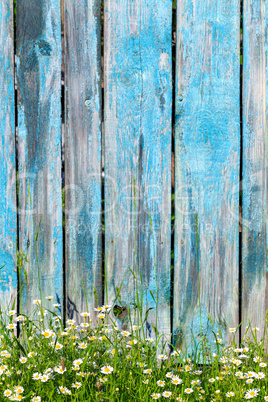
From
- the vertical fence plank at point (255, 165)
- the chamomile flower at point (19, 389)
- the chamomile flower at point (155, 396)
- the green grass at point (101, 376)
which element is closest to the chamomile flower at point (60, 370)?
the green grass at point (101, 376)

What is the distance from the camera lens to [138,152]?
1.94 meters

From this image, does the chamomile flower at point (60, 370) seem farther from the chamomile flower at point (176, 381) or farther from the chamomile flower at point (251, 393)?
the chamomile flower at point (251, 393)

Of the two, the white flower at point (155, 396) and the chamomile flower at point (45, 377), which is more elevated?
the chamomile flower at point (45, 377)

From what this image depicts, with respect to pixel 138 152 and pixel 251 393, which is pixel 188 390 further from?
pixel 138 152

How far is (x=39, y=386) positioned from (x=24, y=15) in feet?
5.06

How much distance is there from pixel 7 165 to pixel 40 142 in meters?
0.18

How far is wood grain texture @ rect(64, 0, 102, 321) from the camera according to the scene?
191 cm

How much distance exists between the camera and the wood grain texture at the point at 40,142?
1.92 m

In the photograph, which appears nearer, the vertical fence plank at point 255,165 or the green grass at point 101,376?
the green grass at point 101,376

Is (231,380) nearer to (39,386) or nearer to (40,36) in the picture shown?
(39,386)

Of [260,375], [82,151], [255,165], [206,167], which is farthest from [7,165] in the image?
[260,375]

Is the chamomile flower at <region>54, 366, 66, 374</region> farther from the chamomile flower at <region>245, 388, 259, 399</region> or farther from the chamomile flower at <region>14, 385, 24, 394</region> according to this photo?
the chamomile flower at <region>245, 388, 259, 399</region>

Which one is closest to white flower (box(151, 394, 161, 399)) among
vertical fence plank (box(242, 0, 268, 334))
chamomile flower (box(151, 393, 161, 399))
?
chamomile flower (box(151, 393, 161, 399))

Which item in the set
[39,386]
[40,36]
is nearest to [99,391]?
[39,386]
